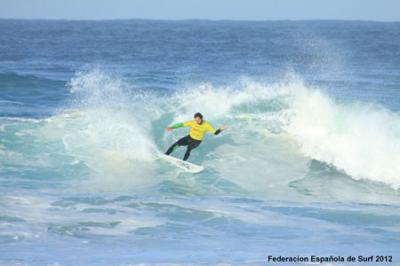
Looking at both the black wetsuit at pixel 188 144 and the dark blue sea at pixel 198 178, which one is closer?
the dark blue sea at pixel 198 178

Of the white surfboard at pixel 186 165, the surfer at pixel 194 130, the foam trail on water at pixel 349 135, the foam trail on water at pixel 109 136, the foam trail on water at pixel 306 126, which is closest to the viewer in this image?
the surfer at pixel 194 130

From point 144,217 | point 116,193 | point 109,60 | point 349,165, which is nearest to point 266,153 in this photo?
point 349,165

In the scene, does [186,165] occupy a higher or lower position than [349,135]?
lower

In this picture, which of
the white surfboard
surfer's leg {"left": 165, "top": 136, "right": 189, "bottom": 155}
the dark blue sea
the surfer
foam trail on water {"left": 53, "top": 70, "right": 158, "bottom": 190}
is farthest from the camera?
surfer's leg {"left": 165, "top": 136, "right": 189, "bottom": 155}

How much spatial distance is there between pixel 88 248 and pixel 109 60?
32363mm

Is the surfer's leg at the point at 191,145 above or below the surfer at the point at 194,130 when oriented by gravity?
below

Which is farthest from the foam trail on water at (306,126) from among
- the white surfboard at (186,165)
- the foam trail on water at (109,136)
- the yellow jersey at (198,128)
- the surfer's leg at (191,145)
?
the foam trail on water at (109,136)

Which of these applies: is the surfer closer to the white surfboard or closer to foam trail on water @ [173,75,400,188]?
the white surfboard

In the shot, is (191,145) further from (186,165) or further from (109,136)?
(109,136)

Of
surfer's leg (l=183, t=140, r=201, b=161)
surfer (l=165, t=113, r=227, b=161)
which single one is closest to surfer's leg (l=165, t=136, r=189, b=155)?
surfer (l=165, t=113, r=227, b=161)

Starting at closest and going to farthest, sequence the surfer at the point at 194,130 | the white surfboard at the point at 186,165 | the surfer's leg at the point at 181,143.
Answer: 1. the surfer at the point at 194,130
2. the white surfboard at the point at 186,165
3. the surfer's leg at the point at 181,143

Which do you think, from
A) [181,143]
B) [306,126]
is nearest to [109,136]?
[181,143]

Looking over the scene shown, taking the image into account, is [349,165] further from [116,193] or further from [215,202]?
[116,193]

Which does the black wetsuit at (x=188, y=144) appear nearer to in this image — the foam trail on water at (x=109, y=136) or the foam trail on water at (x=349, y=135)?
the foam trail on water at (x=109, y=136)
